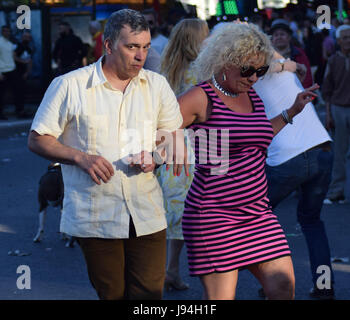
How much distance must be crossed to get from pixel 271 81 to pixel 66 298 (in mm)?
2050

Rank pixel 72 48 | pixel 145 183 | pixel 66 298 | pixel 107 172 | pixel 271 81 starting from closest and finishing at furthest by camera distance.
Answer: pixel 107 172 < pixel 145 183 < pixel 271 81 < pixel 66 298 < pixel 72 48

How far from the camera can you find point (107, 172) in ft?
11.5

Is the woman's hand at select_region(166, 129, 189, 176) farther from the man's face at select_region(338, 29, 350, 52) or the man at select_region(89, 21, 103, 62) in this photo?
the man at select_region(89, 21, 103, 62)

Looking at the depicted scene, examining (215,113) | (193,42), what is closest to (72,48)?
(193,42)

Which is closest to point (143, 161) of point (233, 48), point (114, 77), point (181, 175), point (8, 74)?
point (114, 77)

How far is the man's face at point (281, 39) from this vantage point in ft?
21.9

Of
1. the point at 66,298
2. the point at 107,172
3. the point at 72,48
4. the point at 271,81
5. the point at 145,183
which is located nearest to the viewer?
the point at 107,172

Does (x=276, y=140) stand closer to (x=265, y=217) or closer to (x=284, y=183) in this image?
(x=284, y=183)

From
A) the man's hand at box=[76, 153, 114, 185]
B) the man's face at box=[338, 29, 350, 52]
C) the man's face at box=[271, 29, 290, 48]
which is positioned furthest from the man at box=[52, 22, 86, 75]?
the man's hand at box=[76, 153, 114, 185]

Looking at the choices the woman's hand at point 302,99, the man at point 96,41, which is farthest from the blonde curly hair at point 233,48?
the man at point 96,41

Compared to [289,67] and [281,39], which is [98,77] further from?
[281,39]

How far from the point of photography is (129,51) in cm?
361

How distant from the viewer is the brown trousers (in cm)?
373

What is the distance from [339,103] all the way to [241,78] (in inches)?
201
